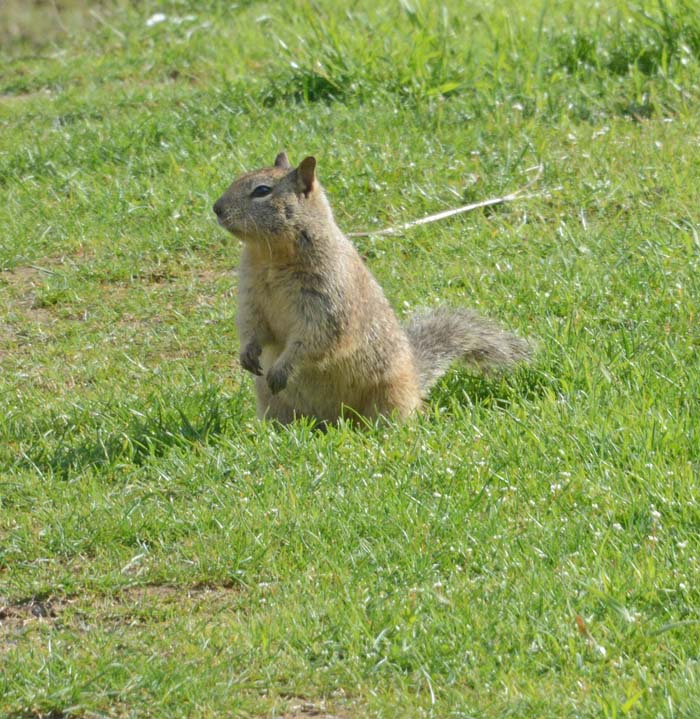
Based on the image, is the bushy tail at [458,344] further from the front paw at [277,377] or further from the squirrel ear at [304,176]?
the squirrel ear at [304,176]

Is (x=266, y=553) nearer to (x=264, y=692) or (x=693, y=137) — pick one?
(x=264, y=692)

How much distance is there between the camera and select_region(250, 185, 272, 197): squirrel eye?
514 cm

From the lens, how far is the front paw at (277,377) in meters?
5.05

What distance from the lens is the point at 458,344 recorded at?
5336 mm

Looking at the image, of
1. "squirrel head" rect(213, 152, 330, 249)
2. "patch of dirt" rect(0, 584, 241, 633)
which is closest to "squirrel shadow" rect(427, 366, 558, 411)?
"squirrel head" rect(213, 152, 330, 249)

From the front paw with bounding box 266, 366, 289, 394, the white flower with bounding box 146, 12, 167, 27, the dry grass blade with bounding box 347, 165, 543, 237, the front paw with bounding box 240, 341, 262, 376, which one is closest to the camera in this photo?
the front paw with bounding box 266, 366, 289, 394

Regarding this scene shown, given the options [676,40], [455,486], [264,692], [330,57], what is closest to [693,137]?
[676,40]

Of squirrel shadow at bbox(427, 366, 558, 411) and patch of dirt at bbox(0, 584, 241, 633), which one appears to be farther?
squirrel shadow at bbox(427, 366, 558, 411)

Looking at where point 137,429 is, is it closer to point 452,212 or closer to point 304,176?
point 304,176

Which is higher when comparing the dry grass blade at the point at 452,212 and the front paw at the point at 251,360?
the front paw at the point at 251,360

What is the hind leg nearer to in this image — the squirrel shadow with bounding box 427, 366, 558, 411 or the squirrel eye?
the squirrel shadow with bounding box 427, 366, 558, 411

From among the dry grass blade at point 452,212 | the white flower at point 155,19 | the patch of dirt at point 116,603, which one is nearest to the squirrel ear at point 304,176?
the dry grass blade at point 452,212

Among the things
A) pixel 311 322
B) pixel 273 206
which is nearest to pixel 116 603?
pixel 311 322

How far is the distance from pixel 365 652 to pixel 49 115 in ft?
19.9
